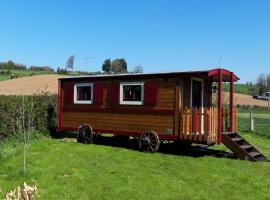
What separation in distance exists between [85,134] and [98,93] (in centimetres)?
157

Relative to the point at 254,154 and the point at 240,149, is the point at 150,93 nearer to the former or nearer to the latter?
the point at 240,149

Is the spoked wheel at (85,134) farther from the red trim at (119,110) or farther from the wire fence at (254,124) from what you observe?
the wire fence at (254,124)

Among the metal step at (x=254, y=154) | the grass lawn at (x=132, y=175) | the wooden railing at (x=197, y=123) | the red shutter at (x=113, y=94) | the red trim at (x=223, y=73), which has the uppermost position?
the red trim at (x=223, y=73)

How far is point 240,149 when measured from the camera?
1284 cm

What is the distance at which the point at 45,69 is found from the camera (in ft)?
234

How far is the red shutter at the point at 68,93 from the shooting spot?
16.4 m

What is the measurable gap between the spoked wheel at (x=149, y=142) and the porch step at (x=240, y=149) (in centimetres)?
209

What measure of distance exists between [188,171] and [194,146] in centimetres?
528

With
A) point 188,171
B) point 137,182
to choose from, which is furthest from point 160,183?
point 188,171

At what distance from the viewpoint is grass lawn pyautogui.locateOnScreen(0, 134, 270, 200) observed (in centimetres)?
827

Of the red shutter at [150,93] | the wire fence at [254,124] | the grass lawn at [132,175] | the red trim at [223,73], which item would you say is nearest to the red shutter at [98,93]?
the red shutter at [150,93]

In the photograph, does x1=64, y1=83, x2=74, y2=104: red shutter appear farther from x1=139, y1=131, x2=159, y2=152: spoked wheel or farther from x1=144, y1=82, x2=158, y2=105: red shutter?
x1=139, y1=131, x2=159, y2=152: spoked wheel

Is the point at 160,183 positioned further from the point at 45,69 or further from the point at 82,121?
the point at 45,69

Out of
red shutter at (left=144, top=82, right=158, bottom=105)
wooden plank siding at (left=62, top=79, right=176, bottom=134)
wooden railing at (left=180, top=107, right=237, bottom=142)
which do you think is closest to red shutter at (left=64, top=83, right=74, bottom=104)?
wooden plank siding at (left=62, top=79, right=176, bottom=134)
